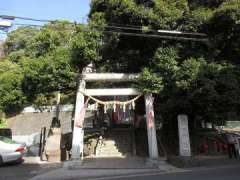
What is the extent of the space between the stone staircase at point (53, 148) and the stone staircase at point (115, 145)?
9.92 ft

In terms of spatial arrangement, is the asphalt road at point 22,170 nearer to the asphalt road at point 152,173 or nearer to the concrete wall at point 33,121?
the asphalt road at point 152,173

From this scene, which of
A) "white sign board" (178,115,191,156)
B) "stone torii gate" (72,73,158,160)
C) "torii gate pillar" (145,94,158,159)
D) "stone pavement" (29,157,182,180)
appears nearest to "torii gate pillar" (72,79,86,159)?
"stone torii gate" (72,73,158,160)

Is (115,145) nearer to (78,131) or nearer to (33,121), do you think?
(78,131)

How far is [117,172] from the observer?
54.5 feet

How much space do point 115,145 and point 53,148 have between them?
4.62 metres

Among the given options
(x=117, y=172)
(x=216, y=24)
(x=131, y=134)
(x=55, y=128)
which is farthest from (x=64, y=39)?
(x=117, y=172)

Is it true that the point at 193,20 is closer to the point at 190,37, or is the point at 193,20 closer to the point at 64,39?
the point at 190,37

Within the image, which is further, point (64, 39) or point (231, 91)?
point (64, 39)

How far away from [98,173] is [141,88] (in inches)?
255

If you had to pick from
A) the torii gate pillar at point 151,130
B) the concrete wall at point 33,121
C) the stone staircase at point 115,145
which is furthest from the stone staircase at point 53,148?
the concrete wall at point 33,121

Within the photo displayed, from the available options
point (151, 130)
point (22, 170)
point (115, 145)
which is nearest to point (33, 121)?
point (115, 145)

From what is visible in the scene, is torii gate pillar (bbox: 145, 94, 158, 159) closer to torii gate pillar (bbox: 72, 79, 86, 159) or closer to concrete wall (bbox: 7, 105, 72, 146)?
torii gate pillar (bbox: 72, 79, 86, 159)

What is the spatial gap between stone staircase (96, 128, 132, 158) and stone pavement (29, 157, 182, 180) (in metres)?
2.80

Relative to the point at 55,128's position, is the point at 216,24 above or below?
above
